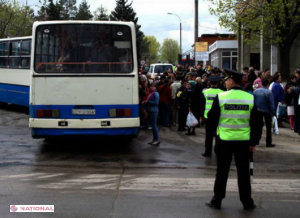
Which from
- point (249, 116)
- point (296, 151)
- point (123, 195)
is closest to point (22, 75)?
point (296, 151)

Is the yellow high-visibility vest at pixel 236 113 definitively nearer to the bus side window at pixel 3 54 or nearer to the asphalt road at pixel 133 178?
the asphalt road at pixel 133 178

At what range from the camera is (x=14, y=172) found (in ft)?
28.6

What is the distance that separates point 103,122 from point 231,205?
460 centimetres

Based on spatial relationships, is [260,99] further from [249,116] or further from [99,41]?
[249,116]

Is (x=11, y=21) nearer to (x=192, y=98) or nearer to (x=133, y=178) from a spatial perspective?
(x=192, y=98)

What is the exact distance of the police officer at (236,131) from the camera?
614 centimetres

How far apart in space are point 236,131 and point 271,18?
1890 cm

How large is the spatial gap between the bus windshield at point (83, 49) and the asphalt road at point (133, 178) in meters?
2.07

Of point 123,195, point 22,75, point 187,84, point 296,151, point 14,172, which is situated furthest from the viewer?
point 22,75

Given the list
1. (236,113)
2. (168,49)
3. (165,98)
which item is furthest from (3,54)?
(168,49)

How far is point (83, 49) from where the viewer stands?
10562 mm

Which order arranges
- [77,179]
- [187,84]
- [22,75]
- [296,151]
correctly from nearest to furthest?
[77,179], [296,151], [187,84], [22,75]

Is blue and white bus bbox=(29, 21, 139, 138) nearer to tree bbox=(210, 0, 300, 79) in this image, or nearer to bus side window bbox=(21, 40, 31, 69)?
bus side window bbox=(21, 40, 31, 69)

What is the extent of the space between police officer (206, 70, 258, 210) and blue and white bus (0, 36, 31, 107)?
13133 mm
